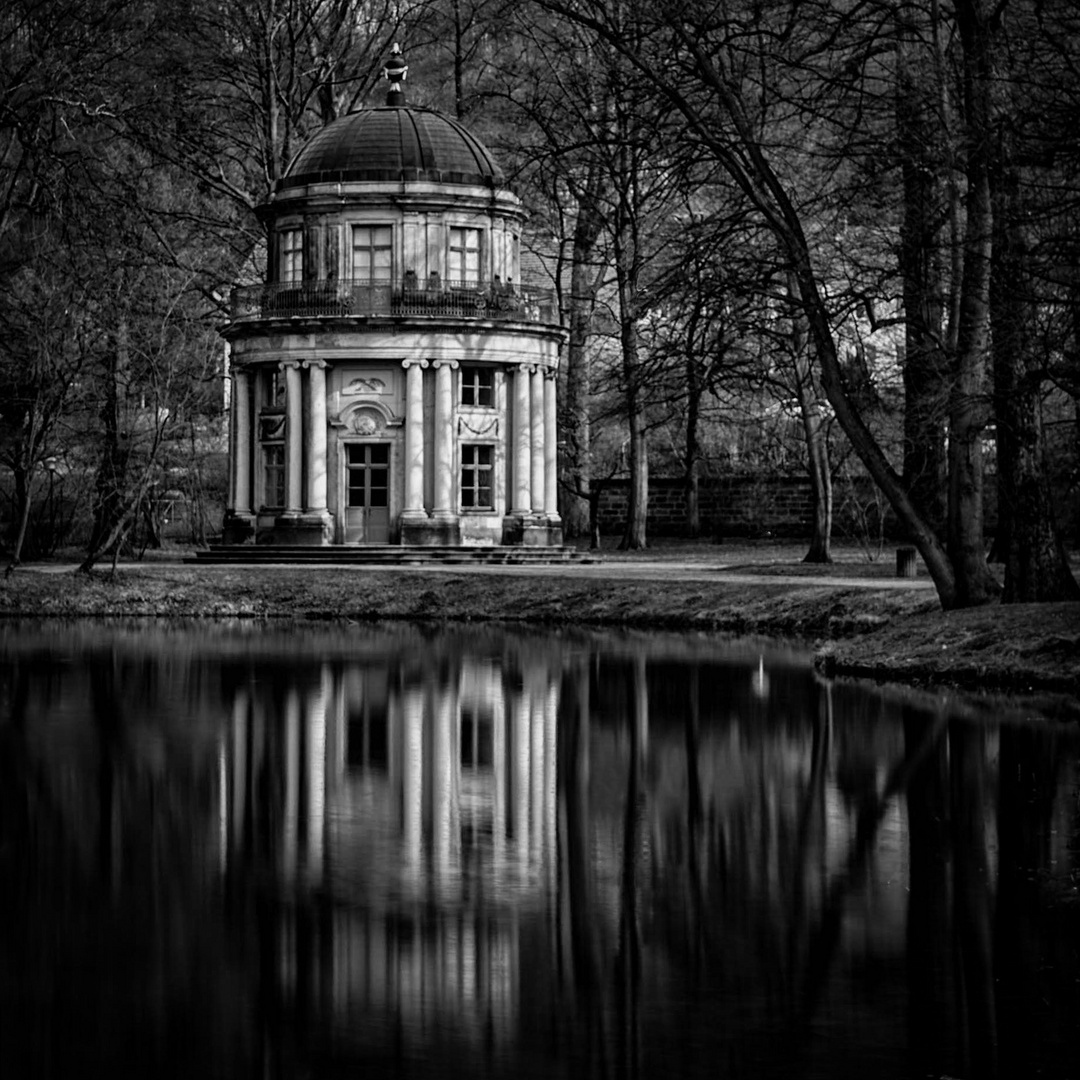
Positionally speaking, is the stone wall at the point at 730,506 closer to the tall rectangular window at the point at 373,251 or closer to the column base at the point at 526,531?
the column base at the point at 526,531

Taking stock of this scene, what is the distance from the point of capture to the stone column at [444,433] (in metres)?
53.6

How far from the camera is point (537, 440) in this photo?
55531mm

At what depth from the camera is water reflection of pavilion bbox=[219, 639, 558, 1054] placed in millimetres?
10008

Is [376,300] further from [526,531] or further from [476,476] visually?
[526,531]

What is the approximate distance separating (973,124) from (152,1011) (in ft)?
53.1

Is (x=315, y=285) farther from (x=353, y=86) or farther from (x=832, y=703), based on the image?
(x=832, y=703)

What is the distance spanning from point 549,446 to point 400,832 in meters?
41.8

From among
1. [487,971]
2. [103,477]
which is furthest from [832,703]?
[103,477]

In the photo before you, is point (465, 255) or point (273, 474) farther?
point (273, 474)

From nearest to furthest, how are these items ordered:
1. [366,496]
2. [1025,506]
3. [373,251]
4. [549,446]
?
[1025,506]
[366,496]
[373,251]
[549,446]

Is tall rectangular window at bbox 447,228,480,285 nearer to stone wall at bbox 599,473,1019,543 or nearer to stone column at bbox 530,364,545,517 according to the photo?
stone column at bbox 530,364,545,517

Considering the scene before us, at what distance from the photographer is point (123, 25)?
137 feet

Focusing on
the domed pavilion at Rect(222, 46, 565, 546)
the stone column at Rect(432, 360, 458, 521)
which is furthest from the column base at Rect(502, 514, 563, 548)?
the stone column at Rect(432, 360, 458, 521)

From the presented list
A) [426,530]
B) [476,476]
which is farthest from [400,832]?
[476,476]
